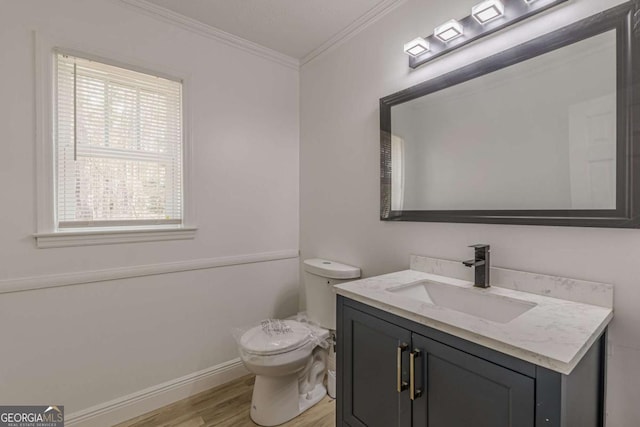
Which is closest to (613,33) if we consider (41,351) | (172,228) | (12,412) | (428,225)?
(428,225)

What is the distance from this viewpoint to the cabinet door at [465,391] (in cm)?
78

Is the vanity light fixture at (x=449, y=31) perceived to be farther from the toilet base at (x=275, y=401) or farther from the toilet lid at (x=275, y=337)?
the toilet base at (x=275, y=401)

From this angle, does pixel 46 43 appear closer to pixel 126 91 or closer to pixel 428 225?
pixel 126 91

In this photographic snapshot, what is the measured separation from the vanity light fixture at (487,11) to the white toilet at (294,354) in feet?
4.70

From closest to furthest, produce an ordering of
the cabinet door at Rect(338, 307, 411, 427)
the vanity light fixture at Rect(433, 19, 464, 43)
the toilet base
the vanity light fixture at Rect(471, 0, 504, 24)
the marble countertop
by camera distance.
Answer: the marble countertop → the cabinet door at Rect(338, 307, 411, 427) → the vanity light fixture at Rect(471, 0, 504, 24) → the vanity light fixture at Rect(433, 19, 464, 43) → the toilet base

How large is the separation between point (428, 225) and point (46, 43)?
2147 millimetres

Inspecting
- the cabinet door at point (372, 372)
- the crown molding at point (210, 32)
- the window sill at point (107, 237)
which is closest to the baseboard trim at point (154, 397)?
the window sill at point (107, 237)

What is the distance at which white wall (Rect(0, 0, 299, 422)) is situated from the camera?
4.74 ft

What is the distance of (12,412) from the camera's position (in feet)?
4.75

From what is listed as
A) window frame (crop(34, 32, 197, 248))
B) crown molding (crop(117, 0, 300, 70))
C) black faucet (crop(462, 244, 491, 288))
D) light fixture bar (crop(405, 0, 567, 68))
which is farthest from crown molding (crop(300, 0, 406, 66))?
black faucet (crop(462, 244, 491, 288))

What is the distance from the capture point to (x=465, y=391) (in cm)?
89

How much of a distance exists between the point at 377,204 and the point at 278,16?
4.37ft

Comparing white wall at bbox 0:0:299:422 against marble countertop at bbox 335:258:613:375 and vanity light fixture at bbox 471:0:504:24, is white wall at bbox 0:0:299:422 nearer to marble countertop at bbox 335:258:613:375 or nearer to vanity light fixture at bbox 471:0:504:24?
marble countertop at bbox 335:258:613:375

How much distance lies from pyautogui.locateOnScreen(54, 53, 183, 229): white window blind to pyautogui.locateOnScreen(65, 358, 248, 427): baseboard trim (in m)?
1.01
